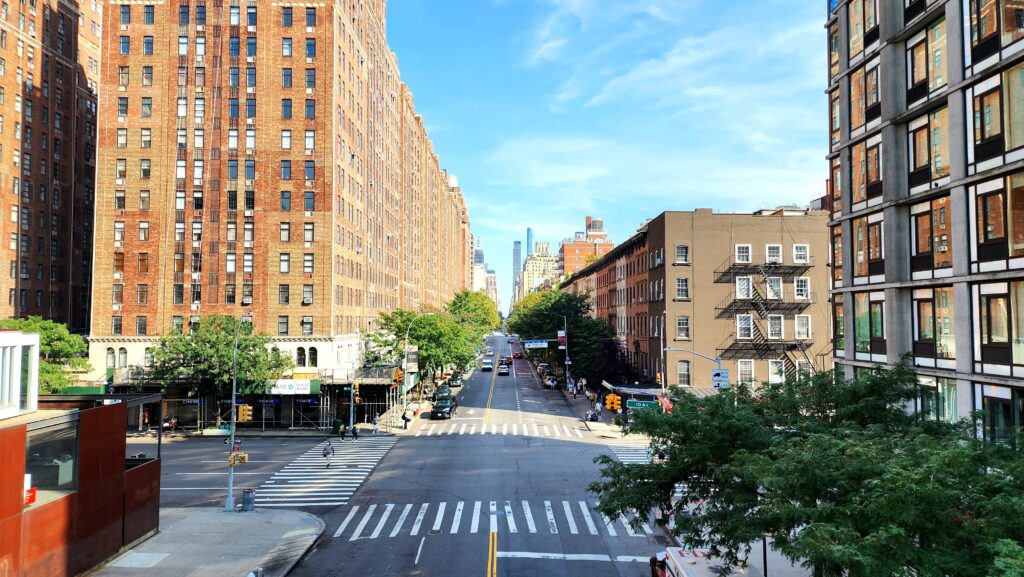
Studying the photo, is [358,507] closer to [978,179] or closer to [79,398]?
[79,398]

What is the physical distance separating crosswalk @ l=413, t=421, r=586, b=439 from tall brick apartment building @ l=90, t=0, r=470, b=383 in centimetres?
1032

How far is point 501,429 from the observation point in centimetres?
5181

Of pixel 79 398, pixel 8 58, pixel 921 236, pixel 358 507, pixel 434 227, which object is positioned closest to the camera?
pixel 921 236

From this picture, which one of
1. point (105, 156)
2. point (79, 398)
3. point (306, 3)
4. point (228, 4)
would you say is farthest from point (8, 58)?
point (79, 398)

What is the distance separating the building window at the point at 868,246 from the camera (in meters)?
23.2

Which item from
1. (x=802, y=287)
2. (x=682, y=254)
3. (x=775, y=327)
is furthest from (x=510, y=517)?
Answer: (x=802, y=287)

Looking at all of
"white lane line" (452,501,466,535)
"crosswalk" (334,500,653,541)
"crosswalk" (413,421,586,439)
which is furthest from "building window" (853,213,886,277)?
"crosswalk" (413,421,586,439)

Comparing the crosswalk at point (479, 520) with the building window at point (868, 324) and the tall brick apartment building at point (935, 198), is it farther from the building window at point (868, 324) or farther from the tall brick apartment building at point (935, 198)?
the tall brick apartment building at point (935, 198)

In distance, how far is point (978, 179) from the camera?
1802 centimetres

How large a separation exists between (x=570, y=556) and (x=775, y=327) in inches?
1504

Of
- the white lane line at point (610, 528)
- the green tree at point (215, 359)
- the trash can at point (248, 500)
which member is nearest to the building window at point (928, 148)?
the white lane line at point (610, 528)

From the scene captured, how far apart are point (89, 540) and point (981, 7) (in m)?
32.6

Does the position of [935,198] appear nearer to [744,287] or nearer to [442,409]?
[744,287]

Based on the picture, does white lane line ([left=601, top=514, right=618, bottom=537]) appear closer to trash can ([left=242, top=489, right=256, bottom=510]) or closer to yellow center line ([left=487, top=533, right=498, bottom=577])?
yellow center line ([left=487, top=533, right=498, bottom=577])
